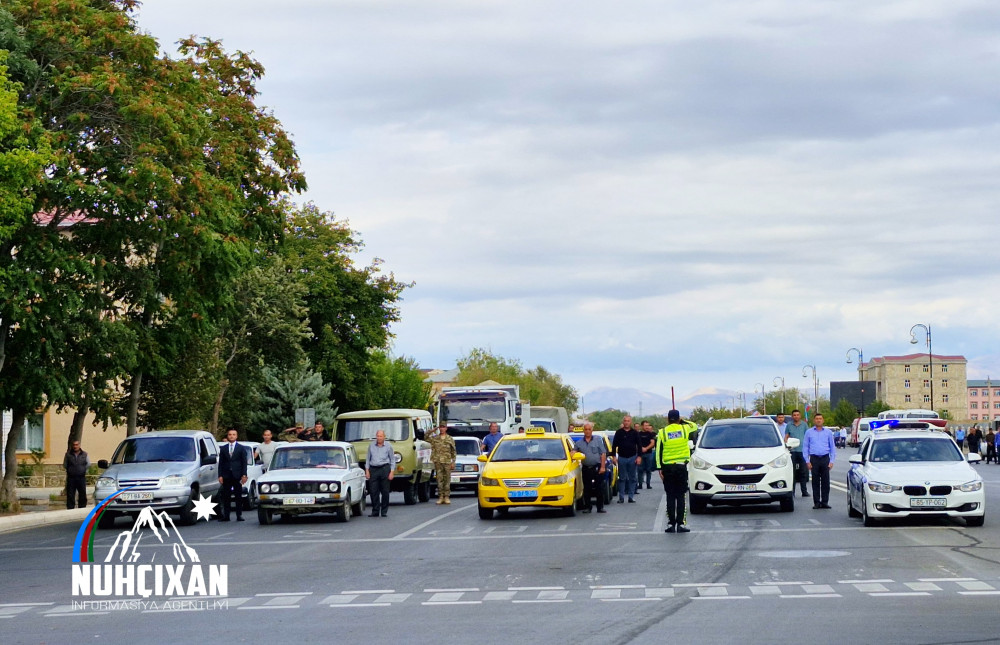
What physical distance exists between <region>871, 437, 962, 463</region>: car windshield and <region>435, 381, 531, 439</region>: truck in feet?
70.9

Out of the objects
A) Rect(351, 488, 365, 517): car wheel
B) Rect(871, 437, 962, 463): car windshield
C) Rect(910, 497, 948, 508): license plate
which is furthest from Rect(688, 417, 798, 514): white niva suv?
Rect(351, 488, 365, 517): car wheel

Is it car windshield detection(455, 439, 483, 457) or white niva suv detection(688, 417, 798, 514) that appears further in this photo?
car windshield detection(455, 439, 483, 457)

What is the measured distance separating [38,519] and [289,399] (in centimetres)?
3308

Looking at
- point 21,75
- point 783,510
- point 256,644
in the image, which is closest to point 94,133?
point 21,75

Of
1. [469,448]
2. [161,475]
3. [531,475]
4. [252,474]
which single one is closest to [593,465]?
[531,475]

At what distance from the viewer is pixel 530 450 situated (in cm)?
2542

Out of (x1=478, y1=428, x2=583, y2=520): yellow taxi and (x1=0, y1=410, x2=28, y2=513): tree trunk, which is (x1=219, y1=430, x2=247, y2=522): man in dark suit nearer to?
(x1=478, y1=428, x2=583, y2=520): yellow taxi

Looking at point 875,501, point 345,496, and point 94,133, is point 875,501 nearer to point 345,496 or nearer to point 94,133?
point 345,496

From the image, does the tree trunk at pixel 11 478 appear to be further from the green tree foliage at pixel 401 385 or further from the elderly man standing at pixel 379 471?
the green tree foliage at pixel 401 385

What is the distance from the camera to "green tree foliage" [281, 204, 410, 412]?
205 ft

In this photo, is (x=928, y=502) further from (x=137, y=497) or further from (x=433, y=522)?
(x=137, y=497)

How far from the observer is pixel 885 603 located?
12086 mm

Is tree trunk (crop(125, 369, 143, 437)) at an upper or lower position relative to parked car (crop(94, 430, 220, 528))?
upper

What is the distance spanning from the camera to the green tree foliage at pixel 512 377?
143 m
